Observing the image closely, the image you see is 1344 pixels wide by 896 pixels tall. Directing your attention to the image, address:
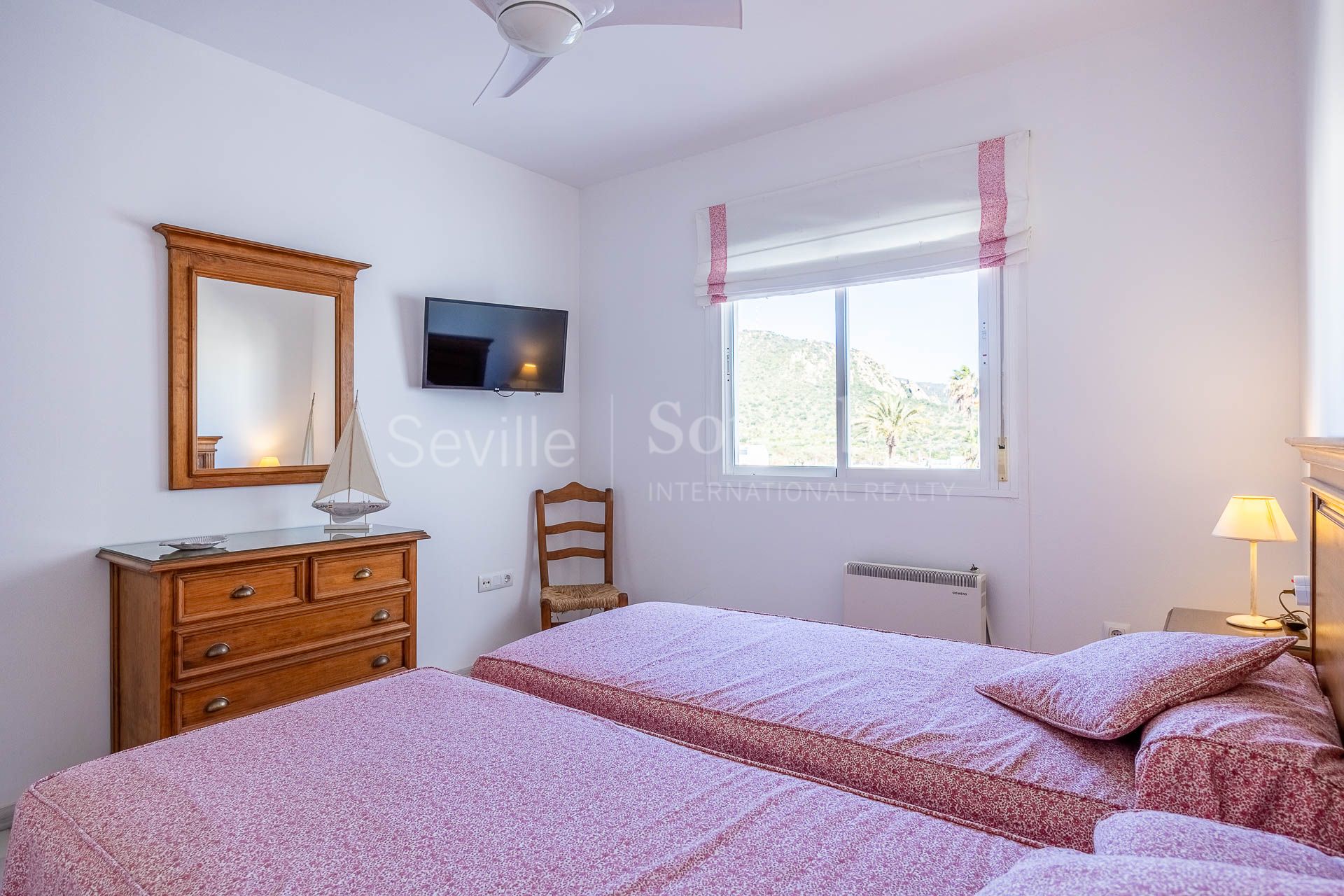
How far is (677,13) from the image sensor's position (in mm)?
1936

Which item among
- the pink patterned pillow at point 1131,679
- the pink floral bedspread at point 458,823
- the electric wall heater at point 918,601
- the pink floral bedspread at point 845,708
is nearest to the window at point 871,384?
the electric wall heater at point 918,601

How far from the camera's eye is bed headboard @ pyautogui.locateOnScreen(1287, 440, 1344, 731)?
1.29 metres

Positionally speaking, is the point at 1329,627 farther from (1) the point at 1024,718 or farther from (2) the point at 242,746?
(2) the point at 242,746

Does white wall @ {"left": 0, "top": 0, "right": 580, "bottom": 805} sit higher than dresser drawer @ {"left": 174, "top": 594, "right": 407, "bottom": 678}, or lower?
higher

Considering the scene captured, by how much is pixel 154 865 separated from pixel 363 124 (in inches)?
129

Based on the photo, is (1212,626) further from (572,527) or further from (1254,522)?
(572,527)

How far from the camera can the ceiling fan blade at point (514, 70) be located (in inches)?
86.2

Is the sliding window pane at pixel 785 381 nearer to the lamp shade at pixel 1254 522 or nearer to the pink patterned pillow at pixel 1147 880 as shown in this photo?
the lamp shade at pixel 1254 522

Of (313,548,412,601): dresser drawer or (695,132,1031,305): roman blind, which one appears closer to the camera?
(313,548,412,601): dresser drawer

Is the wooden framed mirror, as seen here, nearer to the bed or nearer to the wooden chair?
the wooden chair

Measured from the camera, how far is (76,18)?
2537mm

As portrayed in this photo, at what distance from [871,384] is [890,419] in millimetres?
201

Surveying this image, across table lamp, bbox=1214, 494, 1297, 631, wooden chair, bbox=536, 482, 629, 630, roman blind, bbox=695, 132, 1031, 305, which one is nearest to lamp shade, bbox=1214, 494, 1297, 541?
table lamp, bbox=1214, 494, 1297, 631

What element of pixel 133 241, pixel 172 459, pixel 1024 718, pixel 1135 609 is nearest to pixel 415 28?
pixel 133 241
